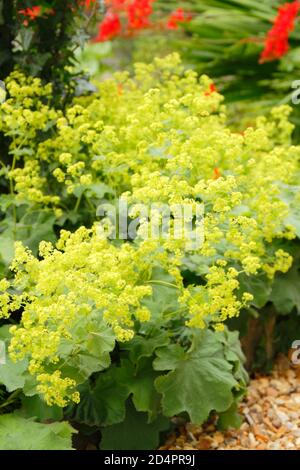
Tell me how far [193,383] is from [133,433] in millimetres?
328

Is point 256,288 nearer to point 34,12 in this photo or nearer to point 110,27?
point 34,12

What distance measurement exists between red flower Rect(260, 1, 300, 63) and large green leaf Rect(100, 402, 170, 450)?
10.3 feet

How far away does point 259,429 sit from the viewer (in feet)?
10.4

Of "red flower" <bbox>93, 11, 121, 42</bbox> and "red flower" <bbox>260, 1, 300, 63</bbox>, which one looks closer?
"red flower" <bbox>260, 1, 300, 63</bbox>

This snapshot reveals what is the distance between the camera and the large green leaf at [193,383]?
270 centimetres

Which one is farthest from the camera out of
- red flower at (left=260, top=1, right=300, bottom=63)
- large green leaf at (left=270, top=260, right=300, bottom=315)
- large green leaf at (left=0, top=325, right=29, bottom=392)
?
red flower at (left=260, top=1, right=300, bottom=63)

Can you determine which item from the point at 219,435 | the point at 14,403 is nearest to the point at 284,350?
the point at 219,435

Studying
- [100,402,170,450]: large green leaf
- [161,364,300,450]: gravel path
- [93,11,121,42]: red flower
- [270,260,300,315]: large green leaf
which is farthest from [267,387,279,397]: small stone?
[93,11,121,42]: red flower

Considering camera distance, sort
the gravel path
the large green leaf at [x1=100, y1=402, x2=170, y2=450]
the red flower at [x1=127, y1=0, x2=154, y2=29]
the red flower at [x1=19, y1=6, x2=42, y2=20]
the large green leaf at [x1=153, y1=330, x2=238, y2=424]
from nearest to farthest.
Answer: the large green leaf at [x1=153, y1=330, x2=238, y2=424] < the large green leaf at [x1=100, y1=402, x2=170, y2=450] < the gravel path < the red flower at [x1=19, y1=6, x2=42, y2=20] < the red flower at [x1=127, y1=0, x2=154, y2=29]

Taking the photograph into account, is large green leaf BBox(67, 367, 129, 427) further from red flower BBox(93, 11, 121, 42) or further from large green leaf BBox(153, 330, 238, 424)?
red flower BBox(93, 11, 121, 42)

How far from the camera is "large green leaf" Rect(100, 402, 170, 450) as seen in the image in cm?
285

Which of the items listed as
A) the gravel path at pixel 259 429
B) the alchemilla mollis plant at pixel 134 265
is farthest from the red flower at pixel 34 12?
the gravel path at pixel 259 429

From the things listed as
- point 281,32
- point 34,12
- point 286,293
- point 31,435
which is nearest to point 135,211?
point 31,435

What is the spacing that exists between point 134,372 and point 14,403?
1.40 feet
